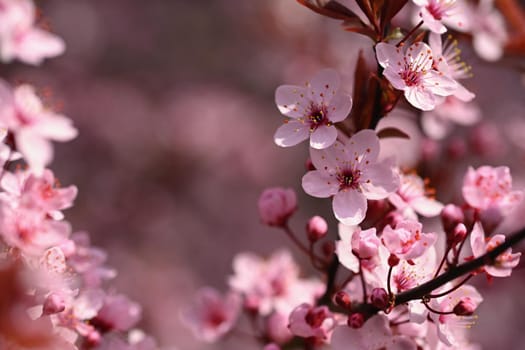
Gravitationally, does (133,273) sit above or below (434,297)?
above

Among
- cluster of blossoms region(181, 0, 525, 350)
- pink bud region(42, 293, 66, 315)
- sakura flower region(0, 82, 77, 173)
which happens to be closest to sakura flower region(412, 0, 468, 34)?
cluster of blossoms region(181, 0, 525, 350)

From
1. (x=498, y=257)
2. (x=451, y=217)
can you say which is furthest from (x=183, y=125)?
(x=498, y=257)

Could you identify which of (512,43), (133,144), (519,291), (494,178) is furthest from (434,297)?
(133,144)

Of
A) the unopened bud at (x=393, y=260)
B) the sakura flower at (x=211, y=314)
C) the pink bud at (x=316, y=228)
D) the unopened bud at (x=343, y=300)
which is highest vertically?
the sakura flower at (x=211, y=314)

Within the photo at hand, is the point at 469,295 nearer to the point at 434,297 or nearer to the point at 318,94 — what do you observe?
the point at 434,297

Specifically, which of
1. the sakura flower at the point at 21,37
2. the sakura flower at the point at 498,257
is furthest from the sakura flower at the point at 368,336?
the sakura flower at the point at 21,37

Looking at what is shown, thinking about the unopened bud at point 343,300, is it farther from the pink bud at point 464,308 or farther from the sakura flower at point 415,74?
the sakura flower at point 415,74
